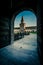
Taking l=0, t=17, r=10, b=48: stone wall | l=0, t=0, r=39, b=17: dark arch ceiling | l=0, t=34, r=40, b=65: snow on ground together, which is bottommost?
l=0, t=34, r=40, b=65: snow on ground

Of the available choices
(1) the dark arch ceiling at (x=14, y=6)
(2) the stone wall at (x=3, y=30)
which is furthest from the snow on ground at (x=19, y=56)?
(1) the dark arch ceiling at (x=14, y=6)

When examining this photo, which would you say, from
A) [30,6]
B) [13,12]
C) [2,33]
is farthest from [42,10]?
[13,12]

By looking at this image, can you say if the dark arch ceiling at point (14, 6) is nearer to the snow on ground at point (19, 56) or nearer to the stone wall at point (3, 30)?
the stone wall at point (3, 30)

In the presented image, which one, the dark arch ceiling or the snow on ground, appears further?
the dark arch ceiling

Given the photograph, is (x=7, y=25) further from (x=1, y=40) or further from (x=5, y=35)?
(x=1, y=40)

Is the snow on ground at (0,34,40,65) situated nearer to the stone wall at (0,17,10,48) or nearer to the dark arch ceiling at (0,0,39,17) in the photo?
the stone wall at (0,17,10,48)

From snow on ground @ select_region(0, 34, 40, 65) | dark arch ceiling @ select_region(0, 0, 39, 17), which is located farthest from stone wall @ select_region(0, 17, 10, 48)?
snow on ground @ select_region(0, 34, 40, 65)

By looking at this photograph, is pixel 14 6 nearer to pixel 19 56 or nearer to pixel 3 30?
pixel 3 30

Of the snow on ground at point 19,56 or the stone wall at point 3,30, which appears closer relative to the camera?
the snow on ground at point 19,56

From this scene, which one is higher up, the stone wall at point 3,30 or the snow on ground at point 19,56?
the stone wall at point 3,30

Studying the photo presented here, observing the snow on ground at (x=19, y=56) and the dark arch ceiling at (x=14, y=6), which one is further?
the dark arch ceiling at (x=14, y=6)

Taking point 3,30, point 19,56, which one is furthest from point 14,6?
point 19,56

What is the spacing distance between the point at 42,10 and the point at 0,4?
3.76m

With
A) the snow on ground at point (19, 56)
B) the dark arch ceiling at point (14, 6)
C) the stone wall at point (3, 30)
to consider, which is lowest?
the snow on ground at point (19, 56)
